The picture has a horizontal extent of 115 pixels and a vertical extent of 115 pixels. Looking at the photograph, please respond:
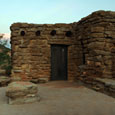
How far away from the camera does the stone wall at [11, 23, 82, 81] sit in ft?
33.1

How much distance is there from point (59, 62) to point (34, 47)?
5.87ft

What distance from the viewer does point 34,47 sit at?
33.3 ft

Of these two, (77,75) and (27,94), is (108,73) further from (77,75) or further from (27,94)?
(27,94)

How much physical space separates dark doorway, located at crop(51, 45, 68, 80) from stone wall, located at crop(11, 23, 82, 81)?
342 mm

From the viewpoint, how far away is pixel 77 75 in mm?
9797

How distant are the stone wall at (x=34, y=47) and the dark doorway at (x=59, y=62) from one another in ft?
1.12

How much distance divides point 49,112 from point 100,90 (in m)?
3.40

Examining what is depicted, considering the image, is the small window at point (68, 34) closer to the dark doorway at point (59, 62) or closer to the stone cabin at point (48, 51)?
the stone cabin at point (48, 51)

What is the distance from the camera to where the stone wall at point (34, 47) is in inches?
398

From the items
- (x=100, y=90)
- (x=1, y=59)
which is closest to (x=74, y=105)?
(x=100, y=90)

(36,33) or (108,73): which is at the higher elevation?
(36,33)

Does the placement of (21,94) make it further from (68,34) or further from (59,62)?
(68,34)

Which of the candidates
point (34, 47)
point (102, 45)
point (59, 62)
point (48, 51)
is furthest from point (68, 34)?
point (102, 45)

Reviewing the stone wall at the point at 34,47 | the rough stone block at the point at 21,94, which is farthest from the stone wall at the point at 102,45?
the rough stone block at the point at 21,94
